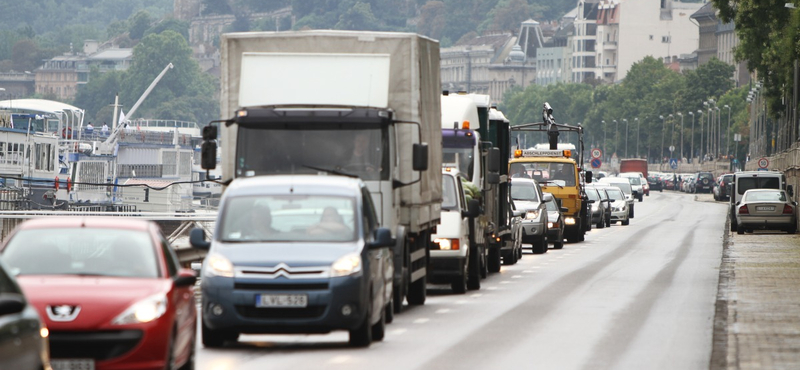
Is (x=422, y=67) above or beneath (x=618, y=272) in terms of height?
above

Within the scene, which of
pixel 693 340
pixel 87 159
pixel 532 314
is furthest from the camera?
pixel 87 159

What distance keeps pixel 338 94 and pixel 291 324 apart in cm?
501

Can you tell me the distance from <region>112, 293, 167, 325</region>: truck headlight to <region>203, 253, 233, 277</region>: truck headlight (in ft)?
10.5

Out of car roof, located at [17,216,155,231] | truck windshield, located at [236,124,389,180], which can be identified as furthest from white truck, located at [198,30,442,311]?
car roof, located at [17,216,155,231]

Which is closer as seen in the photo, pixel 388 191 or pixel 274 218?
pixel 274 218

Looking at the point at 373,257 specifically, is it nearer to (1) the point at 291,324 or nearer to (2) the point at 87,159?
(1) the point at 291,324

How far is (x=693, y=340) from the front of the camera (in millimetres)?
17438

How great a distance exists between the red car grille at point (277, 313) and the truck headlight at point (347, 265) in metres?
0.34

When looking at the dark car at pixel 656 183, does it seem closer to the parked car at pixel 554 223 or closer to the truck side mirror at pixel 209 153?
the parked car at pixel 554 223

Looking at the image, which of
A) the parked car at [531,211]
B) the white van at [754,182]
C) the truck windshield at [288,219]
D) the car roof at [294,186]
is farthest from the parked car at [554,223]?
the truck windshield at [288,219]

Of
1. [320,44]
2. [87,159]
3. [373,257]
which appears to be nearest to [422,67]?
[320,44]

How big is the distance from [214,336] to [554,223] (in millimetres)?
27307

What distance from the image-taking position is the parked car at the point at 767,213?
1987 inches

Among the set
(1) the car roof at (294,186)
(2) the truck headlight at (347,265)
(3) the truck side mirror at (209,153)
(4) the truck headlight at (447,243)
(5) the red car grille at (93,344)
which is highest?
(3) the truck side mirror at (209,153)
